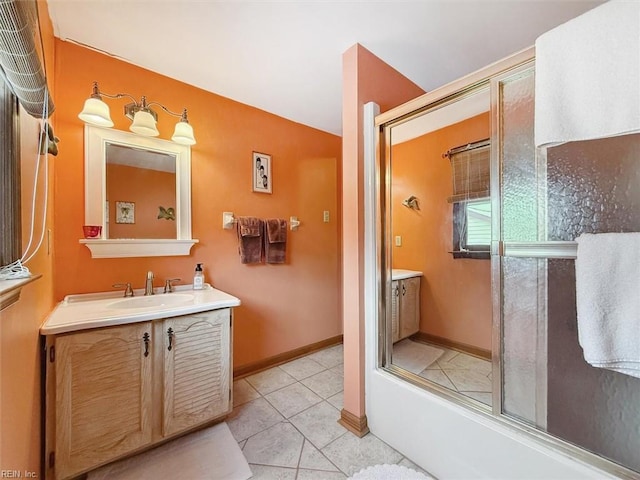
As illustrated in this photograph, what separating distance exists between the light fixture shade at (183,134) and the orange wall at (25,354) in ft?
2.23

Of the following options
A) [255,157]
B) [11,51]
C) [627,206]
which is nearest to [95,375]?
[11,51]

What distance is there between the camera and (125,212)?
1713 millimetres

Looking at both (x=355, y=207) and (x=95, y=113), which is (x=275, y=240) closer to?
(x=355, y=207)

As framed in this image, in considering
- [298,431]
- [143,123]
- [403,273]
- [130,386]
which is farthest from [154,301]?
[403,273]

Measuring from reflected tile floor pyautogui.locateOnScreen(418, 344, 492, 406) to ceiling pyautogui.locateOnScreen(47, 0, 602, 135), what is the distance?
2.09 meters

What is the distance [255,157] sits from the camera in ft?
7.55

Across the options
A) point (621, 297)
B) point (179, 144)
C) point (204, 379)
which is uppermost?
point (179, 144)

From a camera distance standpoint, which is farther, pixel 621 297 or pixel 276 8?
pixel 276 8

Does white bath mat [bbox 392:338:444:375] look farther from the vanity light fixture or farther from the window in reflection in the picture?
the vanity light fixture

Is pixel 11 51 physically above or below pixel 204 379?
above

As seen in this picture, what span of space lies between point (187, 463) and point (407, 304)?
2072 mm

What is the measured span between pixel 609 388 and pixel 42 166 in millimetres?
2635

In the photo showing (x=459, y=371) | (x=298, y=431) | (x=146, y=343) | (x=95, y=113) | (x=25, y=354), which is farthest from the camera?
(x=459, y=371)

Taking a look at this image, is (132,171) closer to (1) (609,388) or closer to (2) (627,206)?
(2) (627,206)
